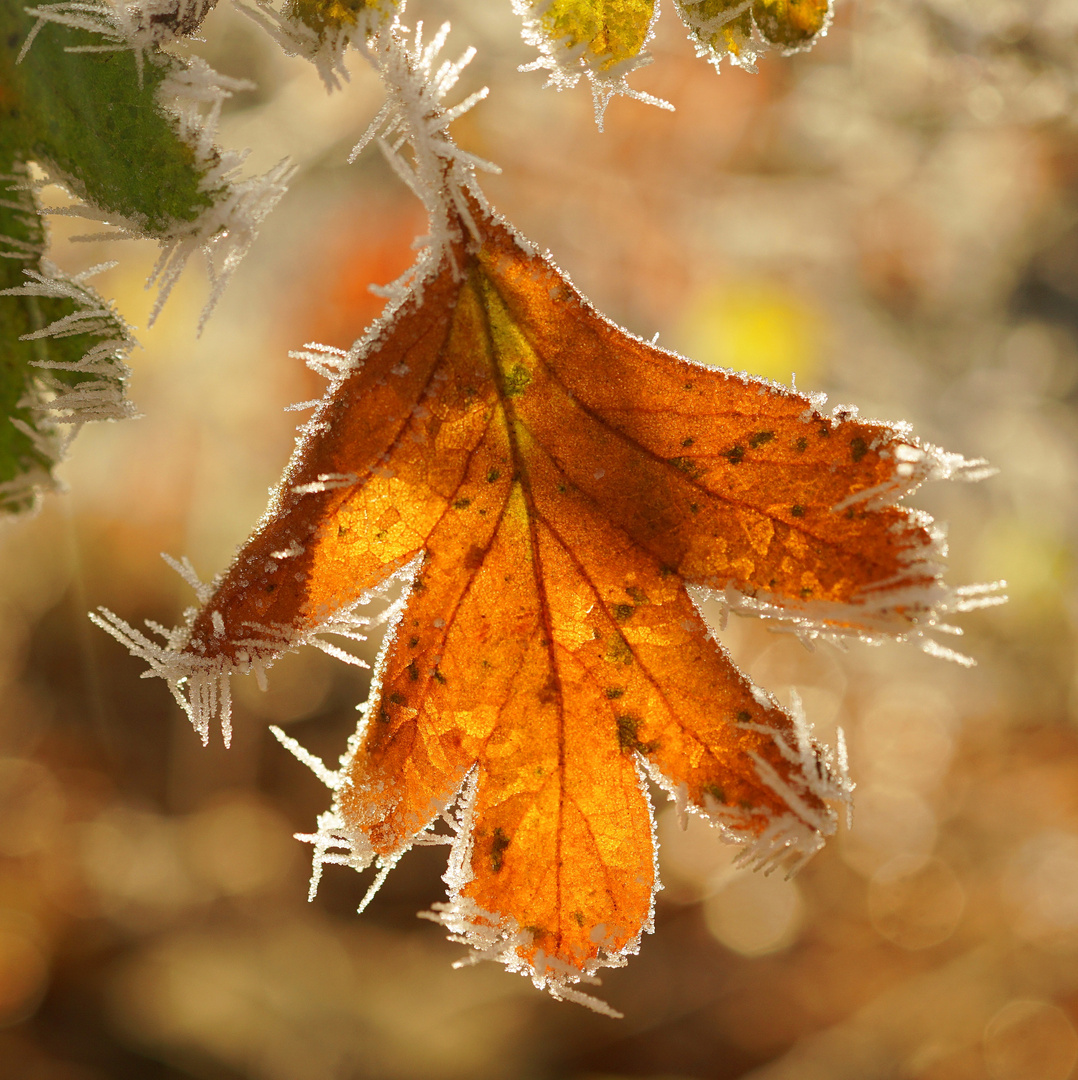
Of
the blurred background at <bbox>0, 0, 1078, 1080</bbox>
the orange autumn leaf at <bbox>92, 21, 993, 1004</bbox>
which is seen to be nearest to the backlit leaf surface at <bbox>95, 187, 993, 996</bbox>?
the orange autumn leaf at <bbox>92, 21, 993, 1004</bbox>

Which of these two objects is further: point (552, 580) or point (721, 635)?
point (721, 635)

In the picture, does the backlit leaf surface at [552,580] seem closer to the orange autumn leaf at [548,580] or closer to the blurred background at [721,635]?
the orange autumn leaf at [548,580]

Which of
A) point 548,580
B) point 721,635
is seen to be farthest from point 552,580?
point 721,635

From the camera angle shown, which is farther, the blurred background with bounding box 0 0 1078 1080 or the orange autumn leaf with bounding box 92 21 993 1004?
the blurred background with bounding box 0 0 1078 1080

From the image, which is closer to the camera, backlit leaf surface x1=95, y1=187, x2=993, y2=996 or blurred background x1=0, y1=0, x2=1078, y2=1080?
backlit leaf surface x1=95, y1=187, x2=993, y2=996

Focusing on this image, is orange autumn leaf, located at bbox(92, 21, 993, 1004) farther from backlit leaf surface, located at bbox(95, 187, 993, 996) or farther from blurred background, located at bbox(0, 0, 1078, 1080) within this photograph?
blurred background, located at bbox(0, 0, 1078, 1080)

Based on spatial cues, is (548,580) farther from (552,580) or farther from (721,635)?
(721,635)

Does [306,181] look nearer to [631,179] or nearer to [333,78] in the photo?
[631,179]
